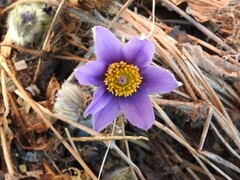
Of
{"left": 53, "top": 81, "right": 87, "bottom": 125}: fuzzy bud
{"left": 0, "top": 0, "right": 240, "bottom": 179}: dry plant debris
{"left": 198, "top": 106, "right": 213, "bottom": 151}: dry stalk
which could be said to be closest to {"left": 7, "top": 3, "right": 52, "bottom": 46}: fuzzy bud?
{"left": 0, "top": 0, "right": 240, "bottom": 179}: dry plant debris

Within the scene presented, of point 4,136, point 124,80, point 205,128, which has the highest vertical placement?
point 124,80

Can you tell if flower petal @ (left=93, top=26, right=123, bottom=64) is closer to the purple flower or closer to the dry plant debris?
the purple flower

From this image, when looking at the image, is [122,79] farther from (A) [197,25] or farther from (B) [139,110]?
(A) [197,25]

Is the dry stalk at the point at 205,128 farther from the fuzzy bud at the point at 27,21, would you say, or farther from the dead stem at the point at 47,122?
the fuzzy bud at the point at 27,21

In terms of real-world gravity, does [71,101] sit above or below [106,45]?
below

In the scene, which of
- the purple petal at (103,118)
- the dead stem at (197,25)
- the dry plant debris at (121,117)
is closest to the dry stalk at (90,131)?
the dry plant debris at (121,117)

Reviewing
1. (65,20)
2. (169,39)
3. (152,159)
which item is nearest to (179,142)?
(152,159)

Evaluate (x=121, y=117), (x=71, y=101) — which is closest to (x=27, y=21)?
(x=71, y=101)

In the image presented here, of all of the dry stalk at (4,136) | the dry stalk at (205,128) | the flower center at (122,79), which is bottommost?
the dry stalk at (4,136)
